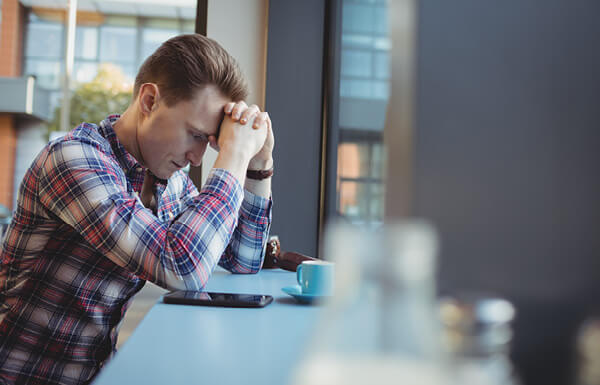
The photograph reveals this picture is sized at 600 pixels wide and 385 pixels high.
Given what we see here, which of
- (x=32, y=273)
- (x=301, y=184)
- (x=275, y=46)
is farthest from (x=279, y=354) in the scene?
(x=275, y=46)

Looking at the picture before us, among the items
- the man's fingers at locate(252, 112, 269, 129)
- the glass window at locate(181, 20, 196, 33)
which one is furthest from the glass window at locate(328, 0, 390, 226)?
the glass window at locate(181, 20, 196, 33)

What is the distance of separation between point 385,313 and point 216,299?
0.80 m

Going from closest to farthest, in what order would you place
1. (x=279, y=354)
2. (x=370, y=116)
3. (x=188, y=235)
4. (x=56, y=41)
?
(x=279, y=354), (x=188, y=235), (x=370, y=116), (x=56, y=41)

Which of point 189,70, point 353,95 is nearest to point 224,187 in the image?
point 189,70

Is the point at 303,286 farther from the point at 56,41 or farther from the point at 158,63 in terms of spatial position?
the point at 56,41

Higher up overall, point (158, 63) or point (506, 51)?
point (158, 63)

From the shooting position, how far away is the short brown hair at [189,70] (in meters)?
1.12

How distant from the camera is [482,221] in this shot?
0.68ft

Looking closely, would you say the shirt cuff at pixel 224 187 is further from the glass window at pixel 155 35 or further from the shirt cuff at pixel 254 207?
the glass window at pixel 155 35

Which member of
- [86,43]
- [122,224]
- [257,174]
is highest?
[86,43]

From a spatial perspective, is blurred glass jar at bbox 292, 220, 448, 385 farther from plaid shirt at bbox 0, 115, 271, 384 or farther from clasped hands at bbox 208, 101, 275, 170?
clasped hands at bbox 208, 101, 275, 170

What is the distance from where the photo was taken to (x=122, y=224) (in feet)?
3.12

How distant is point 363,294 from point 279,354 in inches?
17.8

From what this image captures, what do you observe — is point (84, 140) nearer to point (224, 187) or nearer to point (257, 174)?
point (224, 187)
